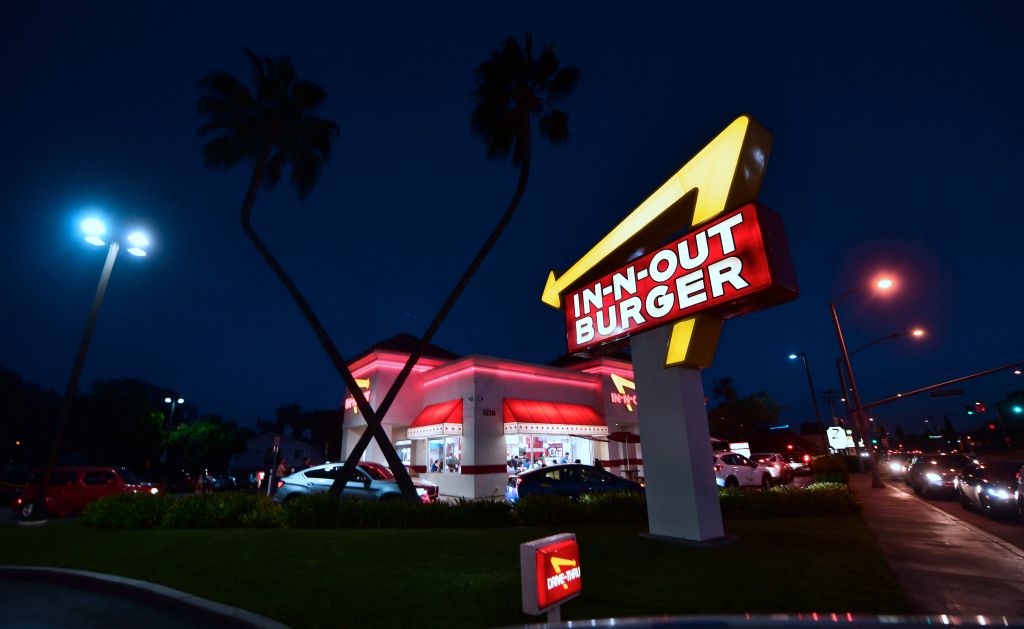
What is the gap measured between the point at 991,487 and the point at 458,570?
14.4 metres

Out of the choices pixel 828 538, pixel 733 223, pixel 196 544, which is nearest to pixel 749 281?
pixel 733 223

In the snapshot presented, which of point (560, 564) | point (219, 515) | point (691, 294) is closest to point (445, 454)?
point (219, 515)

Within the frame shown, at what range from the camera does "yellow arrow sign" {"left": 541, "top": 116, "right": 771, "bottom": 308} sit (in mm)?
8344

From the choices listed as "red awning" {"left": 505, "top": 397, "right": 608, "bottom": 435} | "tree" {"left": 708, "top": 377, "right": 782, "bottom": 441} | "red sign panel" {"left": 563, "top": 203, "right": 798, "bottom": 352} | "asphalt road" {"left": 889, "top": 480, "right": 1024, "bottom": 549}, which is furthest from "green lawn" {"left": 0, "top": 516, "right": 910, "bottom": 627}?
"tree" {"left": 708, "top": 377, "right": 782, "bottom": 441}

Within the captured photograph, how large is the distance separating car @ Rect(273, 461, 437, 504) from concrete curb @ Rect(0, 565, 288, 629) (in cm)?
594

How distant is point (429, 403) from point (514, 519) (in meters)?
11.8

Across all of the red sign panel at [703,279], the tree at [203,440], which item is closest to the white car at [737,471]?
the red sign panel at [703,279]

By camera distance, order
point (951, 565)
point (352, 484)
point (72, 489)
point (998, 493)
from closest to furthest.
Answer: point (951, 565) < point (998, 493) < point (352, 484) < point (72, 489)

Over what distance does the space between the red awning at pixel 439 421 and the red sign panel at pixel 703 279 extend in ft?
33.5

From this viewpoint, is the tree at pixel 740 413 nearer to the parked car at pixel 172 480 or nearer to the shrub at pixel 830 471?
the shrub at pixel 830 471

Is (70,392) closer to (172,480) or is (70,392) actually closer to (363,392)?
(363,392)

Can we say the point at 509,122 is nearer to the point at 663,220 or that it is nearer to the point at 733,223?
the point at 663,220

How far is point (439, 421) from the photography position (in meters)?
19.4

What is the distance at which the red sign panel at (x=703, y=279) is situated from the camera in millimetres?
7621
